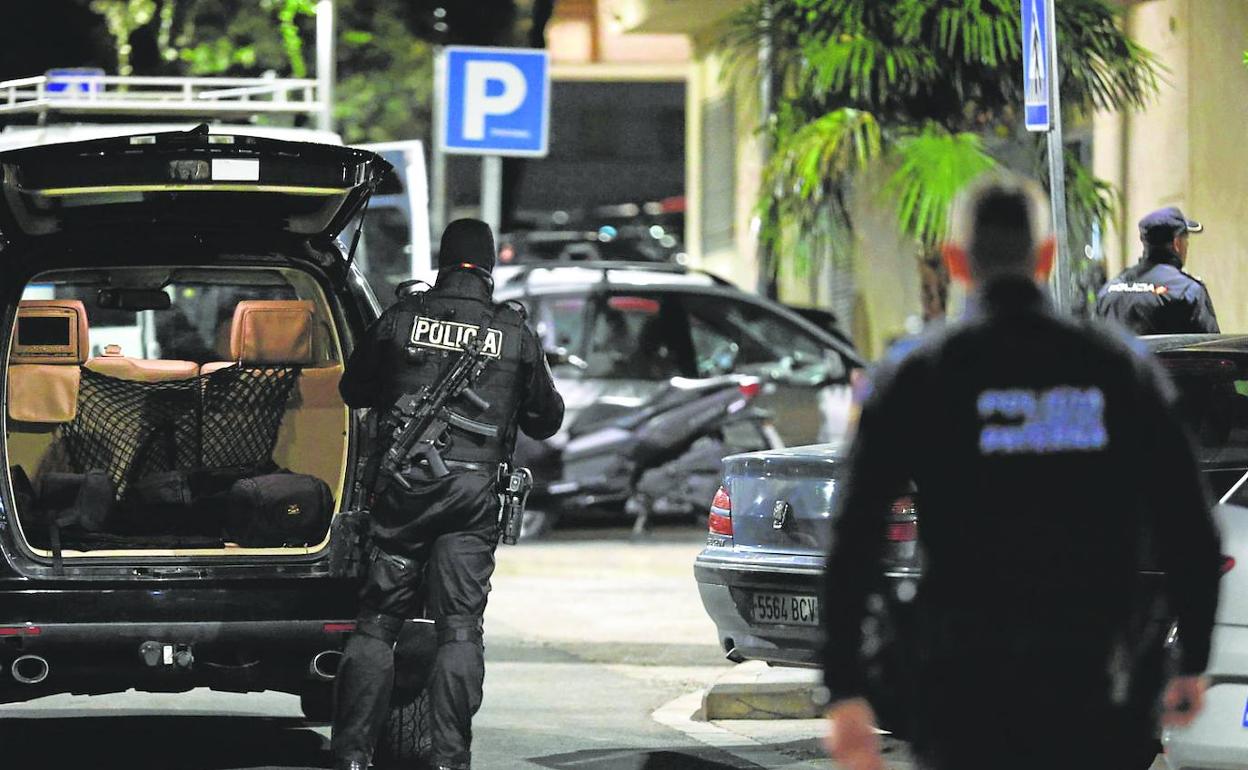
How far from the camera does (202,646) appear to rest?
7.11m

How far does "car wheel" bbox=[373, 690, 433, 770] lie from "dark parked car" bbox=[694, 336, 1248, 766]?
3.63ft

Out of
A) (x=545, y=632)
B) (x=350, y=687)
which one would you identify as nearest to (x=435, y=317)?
(x=350, y=687)

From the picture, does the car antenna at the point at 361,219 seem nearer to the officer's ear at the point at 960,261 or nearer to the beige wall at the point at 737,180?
the officer's ear at the point at 960,261

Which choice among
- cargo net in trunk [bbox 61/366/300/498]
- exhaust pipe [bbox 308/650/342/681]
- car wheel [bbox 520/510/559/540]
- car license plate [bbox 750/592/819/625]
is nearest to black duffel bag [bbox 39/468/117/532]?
cargo net in trunk [bbox 61/366/300/498]

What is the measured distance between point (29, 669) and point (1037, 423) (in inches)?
163

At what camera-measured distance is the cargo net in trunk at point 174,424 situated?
8.12 m

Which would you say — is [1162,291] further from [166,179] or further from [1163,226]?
[166,179]

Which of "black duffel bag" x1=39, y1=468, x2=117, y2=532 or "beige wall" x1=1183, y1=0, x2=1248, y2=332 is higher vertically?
"beige wall" x1=1183, y1=0, x2=1248, y2=332

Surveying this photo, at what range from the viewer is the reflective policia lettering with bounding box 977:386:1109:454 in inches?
144

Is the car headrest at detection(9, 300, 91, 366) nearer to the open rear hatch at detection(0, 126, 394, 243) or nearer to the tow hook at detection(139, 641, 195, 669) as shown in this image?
the open rear hatch at detection(0, 126, 394, 243)

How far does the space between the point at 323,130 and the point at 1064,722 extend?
14.1 m

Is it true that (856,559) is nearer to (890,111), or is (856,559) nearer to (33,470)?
(33,470)

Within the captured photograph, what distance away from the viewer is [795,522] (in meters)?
7.84

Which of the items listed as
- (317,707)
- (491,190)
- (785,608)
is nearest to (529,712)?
(317,707)
